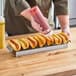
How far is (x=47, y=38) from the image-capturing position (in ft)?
4.65

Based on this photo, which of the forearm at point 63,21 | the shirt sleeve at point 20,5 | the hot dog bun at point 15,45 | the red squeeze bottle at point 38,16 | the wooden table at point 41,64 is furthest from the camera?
the forearm at point 63,21

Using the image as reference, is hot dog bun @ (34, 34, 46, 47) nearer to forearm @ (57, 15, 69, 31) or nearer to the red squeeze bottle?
the red squeeze bottle

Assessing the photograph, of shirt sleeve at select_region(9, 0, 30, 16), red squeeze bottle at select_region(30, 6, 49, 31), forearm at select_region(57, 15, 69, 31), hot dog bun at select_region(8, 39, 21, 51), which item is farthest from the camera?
forearm at select_region(57, 15, 69, 31)

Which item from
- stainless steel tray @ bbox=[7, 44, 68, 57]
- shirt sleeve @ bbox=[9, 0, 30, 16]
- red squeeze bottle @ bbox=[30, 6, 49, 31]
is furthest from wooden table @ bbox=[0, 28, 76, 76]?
shirt sleeve @ bbox=[9, 0, 30, 16]

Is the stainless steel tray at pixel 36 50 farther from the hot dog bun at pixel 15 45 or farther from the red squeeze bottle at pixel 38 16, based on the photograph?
the red squeeze bottle at pixel 38 16

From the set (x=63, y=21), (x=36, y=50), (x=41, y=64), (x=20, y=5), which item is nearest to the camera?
(x=41, y=64)

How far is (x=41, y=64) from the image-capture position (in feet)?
4.16

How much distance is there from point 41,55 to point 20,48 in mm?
121

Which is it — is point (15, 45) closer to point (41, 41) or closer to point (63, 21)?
point (41, 41)

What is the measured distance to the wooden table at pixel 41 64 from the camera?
1.17 metres

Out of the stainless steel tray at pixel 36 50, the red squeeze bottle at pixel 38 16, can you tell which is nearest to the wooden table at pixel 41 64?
the stainless steel tray at pixel 36 50

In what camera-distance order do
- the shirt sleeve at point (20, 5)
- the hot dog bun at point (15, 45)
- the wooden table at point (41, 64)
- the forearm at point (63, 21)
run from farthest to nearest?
the forearm at point (63, 21), the shirt sleeve at point (20, 5), the hot dog bun at point (15, 45), the wooden table at point (41, 64)

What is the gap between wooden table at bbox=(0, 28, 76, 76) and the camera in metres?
1.17

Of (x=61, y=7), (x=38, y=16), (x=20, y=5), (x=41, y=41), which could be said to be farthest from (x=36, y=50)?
(x=61, y=7)
